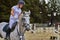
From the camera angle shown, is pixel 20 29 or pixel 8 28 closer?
pixel 20 29

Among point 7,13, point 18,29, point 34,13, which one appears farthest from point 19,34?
point 34,13

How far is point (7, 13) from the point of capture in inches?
1277

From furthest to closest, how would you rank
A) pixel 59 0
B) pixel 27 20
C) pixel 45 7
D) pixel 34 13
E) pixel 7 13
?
1. pixel 59 0
2. pixel 45 7
3. pixel 34 13
4. pixel 7 13
5. pixel 27 20

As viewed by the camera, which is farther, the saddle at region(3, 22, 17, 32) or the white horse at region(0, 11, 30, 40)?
the saddle at region(3, 22, 17, 32)

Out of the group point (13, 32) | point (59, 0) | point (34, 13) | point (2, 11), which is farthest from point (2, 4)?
point (59, 0)

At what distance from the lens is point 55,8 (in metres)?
68.3

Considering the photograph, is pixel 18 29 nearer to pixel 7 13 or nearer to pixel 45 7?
pixel 7 13

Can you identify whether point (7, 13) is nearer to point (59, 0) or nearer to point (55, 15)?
point (55, 15)

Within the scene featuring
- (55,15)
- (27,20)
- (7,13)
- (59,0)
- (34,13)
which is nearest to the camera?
(27,20)

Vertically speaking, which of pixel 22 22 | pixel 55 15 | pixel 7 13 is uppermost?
pixel 22 22

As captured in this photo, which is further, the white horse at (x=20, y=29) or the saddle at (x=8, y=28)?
the saddle at (x=8, y=28)

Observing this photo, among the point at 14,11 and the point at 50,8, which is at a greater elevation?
the point at 14,11

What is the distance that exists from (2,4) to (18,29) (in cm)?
2327

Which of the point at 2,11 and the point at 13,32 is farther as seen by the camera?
the point at 2,11
